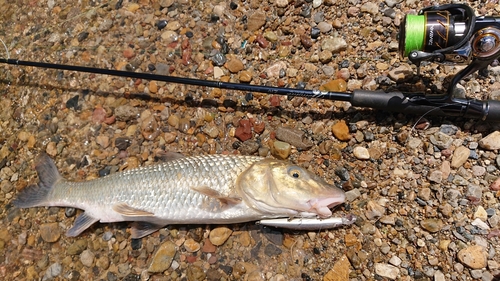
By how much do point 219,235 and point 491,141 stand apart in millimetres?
2447

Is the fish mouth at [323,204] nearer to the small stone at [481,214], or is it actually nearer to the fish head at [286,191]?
the fish head at [286,191]

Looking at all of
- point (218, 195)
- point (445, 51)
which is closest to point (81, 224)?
point (218, 195)

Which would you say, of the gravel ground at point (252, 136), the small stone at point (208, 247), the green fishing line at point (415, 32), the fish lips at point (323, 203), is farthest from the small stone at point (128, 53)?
the green fishing line at point (415, 32)

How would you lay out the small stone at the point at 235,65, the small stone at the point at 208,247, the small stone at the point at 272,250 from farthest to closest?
the small stone at the point at 235,65 → the small stone at the point at 208,247 → the small stone at the point at 272,250

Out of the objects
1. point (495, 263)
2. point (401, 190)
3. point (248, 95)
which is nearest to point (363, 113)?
point (401, 190)

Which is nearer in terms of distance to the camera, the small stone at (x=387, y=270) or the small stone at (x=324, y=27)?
the small stone at (x=387, y=270)

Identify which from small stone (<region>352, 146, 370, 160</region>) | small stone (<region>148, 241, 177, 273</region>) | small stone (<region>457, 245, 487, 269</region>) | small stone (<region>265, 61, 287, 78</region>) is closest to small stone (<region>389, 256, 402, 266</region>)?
small stone (<region>457, 245, 487, 269</region>)

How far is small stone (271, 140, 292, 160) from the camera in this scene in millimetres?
3400

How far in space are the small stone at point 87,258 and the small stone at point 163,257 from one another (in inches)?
25.1

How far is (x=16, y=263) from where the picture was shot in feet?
12.1

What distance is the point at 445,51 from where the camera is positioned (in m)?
2.58

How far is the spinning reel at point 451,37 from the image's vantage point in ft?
8.15

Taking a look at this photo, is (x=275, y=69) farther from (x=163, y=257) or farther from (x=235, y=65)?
(x=163, y=257)

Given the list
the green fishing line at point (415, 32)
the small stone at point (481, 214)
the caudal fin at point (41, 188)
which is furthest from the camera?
the caudal fin at point (41, 188)
